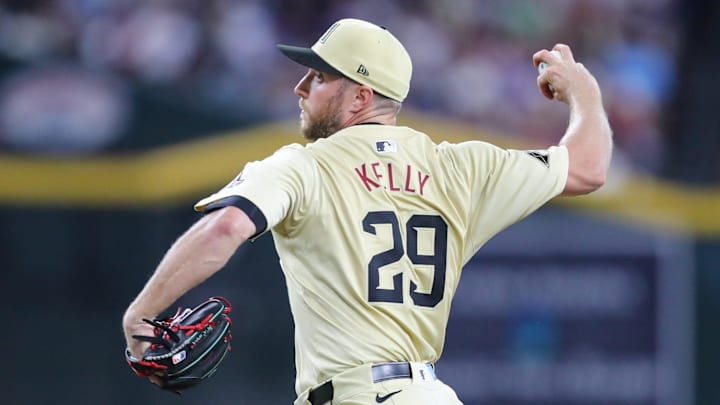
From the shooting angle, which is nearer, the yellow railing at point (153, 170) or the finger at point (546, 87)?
the finger at point (546, 87)

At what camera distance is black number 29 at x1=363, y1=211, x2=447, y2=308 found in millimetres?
3832

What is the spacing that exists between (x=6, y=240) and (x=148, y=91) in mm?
1348

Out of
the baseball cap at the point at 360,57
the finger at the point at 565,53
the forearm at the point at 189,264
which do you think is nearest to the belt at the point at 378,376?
the forearm at the point at 189,264

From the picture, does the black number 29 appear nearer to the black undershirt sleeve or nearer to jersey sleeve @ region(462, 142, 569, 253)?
jersey sleeve @ region(462, 142, 569, 253)

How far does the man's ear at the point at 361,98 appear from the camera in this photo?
4105mm

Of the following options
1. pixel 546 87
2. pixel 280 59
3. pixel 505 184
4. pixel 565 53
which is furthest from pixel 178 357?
pixel 280 59

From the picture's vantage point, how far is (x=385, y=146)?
13.1ft

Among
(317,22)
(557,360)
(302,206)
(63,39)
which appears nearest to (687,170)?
(557,360)

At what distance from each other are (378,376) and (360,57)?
1.04 m

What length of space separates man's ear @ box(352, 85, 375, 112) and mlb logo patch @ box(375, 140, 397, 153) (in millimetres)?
177

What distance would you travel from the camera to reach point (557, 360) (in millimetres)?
9000

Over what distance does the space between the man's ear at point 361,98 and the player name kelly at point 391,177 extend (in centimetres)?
27

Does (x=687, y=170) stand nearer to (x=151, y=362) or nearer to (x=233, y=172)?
(x=233, y=172)

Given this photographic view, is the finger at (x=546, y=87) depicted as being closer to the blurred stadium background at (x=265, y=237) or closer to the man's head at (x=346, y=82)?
the man's head at (x=346, y=82)
